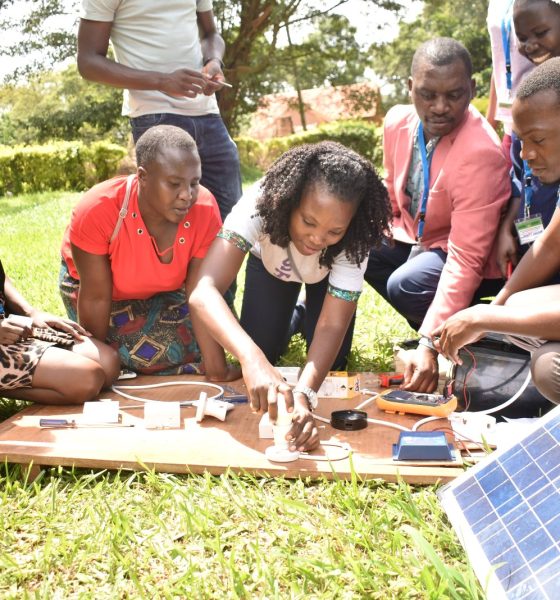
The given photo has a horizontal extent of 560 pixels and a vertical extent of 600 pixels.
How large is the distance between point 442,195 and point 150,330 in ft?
5.45

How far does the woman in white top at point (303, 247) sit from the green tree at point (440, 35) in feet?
64.1

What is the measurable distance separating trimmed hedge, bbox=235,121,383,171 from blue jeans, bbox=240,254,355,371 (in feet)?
53.0

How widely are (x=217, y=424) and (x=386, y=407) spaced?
0.75 m


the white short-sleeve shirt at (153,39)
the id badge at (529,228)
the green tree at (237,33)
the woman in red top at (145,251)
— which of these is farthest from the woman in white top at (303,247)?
the green tree at (237,33)

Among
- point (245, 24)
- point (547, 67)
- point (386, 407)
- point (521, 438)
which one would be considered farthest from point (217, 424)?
point (245, 24)

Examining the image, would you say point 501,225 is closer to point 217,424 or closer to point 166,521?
point 217,424

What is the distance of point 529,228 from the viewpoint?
11.9 feet

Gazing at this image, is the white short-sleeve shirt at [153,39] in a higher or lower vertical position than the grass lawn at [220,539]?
higher

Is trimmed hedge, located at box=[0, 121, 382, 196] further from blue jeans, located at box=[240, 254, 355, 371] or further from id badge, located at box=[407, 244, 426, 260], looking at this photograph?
id badge, located at box=[407, 244, 426, 260]

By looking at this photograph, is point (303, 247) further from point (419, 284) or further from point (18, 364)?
point (18, 364)

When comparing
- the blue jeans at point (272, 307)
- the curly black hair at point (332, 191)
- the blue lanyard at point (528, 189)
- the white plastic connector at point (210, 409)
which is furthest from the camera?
the blue jeans at point (272, 307)

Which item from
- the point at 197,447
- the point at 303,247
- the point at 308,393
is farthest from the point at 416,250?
the point at 197,447

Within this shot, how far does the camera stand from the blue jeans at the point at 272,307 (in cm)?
421

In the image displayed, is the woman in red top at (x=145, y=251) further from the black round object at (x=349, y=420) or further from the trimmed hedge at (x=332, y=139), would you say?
the trimmed hedge at (x=332, y=139)
